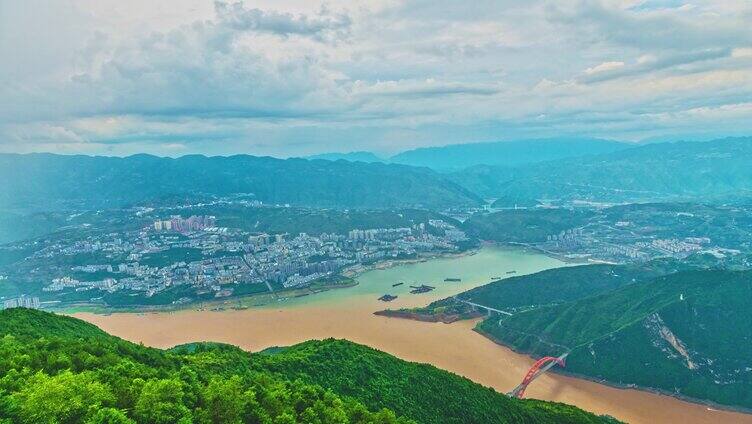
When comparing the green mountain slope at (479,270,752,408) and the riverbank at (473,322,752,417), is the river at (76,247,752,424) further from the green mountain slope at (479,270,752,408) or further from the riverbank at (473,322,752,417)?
the green mountain slope at (479,270,752,408)

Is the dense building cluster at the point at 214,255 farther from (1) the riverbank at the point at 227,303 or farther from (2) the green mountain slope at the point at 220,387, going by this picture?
(2) the green mountain slope at the point at 220,387

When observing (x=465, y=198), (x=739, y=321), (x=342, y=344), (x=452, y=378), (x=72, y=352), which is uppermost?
(x=72, y=352)

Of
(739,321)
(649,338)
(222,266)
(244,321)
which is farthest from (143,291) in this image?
(739,321)

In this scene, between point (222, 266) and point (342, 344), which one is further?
point (222, 266)

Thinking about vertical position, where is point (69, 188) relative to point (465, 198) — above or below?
above

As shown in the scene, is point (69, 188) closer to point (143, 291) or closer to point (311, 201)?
point (311, 201)

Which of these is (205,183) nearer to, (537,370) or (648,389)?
(537,370)

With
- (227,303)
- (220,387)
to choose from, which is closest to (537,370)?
(220,387)
